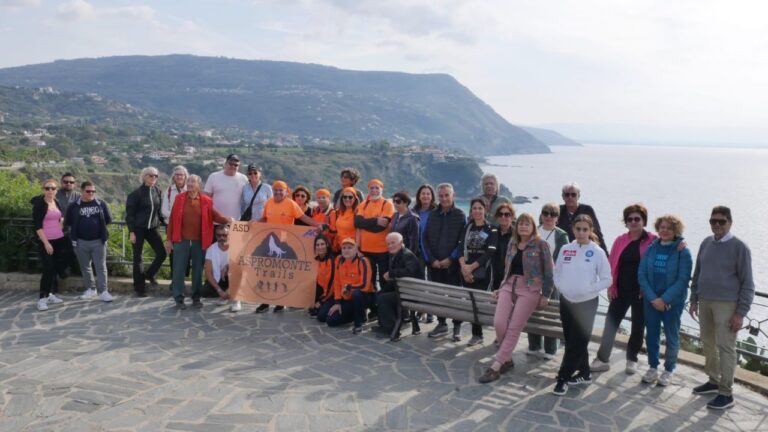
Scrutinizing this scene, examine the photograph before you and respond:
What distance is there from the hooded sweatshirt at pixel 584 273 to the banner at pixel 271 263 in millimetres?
3904

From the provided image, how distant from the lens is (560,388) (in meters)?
5.54

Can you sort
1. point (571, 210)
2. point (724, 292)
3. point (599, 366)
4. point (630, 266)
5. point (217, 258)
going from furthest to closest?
point (217, 258) < point (571, 210) < point (599, 366) < point (630, 266) < point (724, 292)

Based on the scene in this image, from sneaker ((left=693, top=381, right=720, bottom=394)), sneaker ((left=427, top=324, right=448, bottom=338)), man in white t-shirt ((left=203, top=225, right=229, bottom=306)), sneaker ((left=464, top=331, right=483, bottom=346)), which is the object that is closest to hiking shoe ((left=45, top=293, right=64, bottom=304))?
man in white t-shirt ((left=203, top=225, right=229, bottom=306))

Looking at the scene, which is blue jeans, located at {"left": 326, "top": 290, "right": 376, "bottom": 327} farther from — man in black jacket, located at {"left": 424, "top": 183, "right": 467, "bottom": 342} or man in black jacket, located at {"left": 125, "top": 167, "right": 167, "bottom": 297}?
man in black jacket, located at {"left": 125, "top": 167, "right": 167, "bottom": 297}

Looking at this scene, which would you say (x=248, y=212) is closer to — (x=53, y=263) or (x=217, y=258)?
(x=217, y=258)

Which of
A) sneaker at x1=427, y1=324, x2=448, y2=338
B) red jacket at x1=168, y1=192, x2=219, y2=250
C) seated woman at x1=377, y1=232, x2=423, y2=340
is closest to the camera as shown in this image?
seated woman at x1=377, y1=232, x2=423, y2=340

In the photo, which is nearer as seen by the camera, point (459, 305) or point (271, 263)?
point (459, 305)

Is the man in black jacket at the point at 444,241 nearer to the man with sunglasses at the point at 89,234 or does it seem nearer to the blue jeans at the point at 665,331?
the blue jeans at the point at 665,331

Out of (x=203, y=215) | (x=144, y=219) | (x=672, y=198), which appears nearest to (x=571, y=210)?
→ (x=203, y=215)

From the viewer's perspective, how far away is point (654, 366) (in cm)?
590

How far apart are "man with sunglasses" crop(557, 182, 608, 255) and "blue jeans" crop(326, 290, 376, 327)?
2.63m

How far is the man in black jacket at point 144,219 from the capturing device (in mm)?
8688

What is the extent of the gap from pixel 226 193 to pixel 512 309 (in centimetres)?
501

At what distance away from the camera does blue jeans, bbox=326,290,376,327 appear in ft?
24.4
